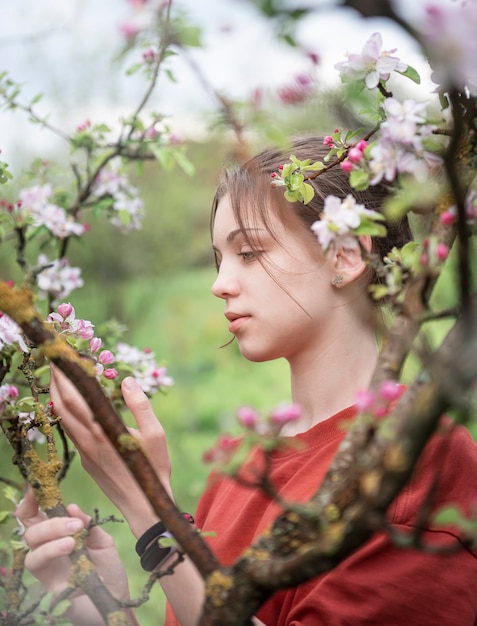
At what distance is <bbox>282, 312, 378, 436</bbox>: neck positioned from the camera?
5.33 ft

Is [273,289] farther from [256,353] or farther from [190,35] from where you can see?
[190,35]

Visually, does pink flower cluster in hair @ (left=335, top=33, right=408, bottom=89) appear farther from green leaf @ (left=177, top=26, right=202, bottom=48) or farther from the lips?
the lips

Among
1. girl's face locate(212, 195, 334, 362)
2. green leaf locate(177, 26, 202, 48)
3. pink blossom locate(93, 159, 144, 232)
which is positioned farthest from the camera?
pink blossom locate(93, 159, 144, 232)

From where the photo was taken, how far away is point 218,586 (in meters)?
0.84

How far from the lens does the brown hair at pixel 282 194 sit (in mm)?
1604

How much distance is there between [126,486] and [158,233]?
20.7 feet

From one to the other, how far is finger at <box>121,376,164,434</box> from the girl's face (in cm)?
36

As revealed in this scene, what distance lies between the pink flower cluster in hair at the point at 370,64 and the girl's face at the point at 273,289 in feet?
1.59

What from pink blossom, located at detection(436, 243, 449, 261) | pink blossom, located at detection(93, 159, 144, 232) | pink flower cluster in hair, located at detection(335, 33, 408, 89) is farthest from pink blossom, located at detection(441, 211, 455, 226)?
pink blossom, located at detection(93, 159, 144, 232)

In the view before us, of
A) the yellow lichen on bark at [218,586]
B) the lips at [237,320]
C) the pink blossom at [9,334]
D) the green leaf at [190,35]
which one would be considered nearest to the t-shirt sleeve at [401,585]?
the lips at [237,320]

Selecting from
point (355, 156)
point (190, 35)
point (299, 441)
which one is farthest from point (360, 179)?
point (299, 441)

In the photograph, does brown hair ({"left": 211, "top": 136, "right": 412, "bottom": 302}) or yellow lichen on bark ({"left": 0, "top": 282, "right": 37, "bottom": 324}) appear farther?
brown hair ({"left": 211, "top": 136, "right": 412, "bottom": 302})

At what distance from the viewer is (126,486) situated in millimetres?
1163

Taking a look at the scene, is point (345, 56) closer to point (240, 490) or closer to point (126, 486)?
point (126, 486)
